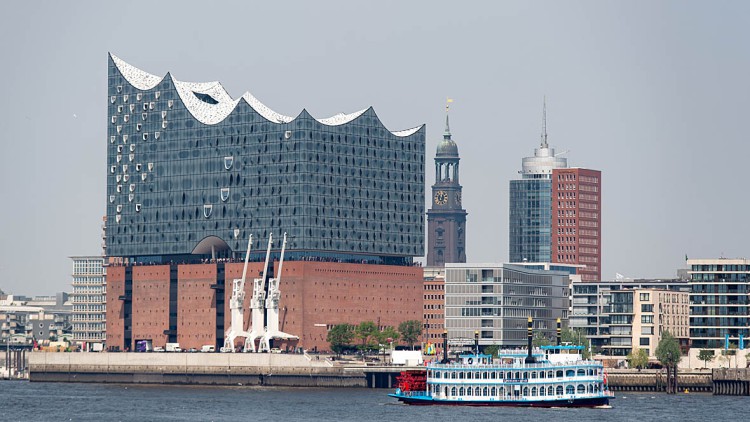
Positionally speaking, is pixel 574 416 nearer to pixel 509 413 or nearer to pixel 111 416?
pixel 509 413

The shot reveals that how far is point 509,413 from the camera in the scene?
194125 mm

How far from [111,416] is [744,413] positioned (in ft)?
223

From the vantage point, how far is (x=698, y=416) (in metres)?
192

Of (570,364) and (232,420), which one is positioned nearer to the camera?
(232,420)

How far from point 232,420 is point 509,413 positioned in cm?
2993

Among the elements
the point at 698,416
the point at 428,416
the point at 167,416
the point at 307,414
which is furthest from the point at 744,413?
the point at 167,416

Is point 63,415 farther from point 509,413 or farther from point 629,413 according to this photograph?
point 629,413

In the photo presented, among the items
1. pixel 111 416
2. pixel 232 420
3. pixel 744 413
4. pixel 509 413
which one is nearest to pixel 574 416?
pixel 509 413

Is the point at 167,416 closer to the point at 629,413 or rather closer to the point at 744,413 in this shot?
the point at 629,413

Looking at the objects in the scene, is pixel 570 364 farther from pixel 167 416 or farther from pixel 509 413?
pixel 167 416

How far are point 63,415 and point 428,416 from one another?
3952cm

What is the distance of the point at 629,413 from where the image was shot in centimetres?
19575

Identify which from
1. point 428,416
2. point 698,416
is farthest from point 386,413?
point 698,416

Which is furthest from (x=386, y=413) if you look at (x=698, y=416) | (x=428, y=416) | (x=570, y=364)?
(x=698, y=416)
